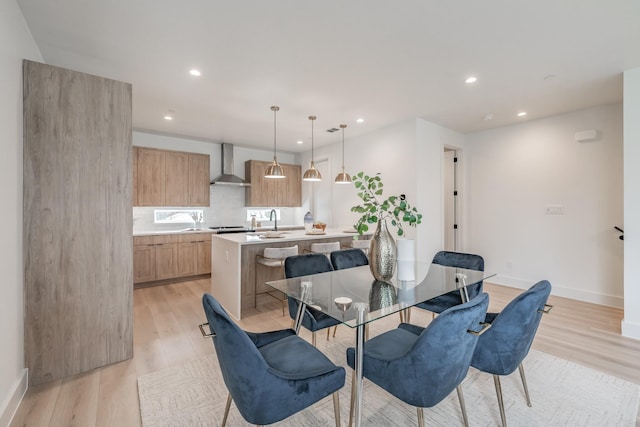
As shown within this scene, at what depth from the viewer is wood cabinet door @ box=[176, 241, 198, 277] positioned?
5055 mm

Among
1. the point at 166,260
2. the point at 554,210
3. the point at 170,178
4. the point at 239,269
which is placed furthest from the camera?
the point at 170,178

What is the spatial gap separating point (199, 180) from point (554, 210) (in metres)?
6.00

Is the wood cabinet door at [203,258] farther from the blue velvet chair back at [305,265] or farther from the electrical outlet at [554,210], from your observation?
the electrical outlet at [554,210]

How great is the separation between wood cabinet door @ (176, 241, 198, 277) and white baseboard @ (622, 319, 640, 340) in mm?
5773

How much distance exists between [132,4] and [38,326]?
2.38 metres

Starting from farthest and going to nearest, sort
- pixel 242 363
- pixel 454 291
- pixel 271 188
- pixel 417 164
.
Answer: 1. pixel 271 188
2. pixel 417 164
3. pixel 454 291
4. pixel 242 363

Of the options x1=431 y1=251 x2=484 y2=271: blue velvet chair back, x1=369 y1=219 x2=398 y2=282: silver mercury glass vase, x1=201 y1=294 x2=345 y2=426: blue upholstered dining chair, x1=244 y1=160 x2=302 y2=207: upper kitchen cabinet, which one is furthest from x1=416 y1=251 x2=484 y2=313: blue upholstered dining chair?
x1=244 y1=160 x2=302 y2=207: upper kitchen cabinet

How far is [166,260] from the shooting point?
4.92m

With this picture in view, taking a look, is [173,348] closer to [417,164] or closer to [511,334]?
[511,334]

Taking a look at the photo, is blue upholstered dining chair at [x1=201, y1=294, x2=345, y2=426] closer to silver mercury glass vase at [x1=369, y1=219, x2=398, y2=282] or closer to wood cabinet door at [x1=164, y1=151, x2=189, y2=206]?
silver mercury glass vase at [x1=369, y1=219, x2=398, y2=282]

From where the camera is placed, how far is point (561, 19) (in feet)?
6.94

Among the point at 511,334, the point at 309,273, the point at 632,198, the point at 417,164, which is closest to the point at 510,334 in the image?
the point at 511,334

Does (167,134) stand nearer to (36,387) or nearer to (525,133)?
(36,387)

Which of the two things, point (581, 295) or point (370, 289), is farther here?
point (581, 295)
